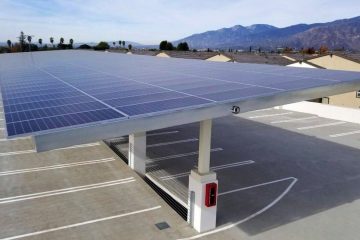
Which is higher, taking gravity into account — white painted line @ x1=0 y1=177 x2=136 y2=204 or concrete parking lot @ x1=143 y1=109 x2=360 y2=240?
concrete parking lot @ x1=143 y1=109 x2=360 y2=240

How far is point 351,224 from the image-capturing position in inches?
488

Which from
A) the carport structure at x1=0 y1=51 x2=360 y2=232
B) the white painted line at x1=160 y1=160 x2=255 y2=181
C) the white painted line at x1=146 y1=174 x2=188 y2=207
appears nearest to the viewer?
the carport structure at x1=0 y1=51 x2=360 y2=232

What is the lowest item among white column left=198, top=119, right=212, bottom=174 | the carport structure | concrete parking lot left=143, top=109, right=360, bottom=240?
concrete parking lot left=143, top=109, right=360, bottom=240

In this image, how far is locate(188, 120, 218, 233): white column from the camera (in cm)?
1115

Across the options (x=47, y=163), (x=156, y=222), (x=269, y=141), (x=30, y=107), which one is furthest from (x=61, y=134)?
(x=269, y=141)

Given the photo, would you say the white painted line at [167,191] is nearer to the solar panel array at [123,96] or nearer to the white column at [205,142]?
the white column at [205,142]

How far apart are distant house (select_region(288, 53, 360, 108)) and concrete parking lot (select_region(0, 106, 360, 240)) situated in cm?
1150

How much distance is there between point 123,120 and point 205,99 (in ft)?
9.06

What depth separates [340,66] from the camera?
38250 millimetres

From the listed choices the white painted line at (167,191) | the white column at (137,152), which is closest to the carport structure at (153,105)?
the white painted line at (167,191)

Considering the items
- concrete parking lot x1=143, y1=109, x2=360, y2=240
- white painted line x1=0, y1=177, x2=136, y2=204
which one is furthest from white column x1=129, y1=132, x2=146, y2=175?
white painted line x1=0, y1=177, x2=136, y2=204

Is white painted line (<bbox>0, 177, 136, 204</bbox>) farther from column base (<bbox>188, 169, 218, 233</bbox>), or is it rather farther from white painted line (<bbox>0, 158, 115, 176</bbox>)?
column base (<bbox>188, 169, 218, 233</bbox>)

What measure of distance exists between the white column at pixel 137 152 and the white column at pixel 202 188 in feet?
18.1

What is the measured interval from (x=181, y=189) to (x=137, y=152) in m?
3.07
